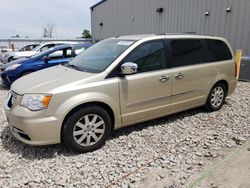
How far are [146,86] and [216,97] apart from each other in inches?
78.6

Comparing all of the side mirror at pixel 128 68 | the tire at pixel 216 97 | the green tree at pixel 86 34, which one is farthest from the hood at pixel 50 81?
the green tree at pixel 86 34

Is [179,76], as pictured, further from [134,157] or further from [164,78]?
[134,157]

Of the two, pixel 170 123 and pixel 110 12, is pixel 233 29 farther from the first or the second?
pixel 110 12

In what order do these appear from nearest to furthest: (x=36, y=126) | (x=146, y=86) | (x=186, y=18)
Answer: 1. (x=36, y=126)
2. (x=146, y=86)
3. (x=186, y=18)

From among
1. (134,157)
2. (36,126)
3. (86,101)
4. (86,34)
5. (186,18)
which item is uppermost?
(86,34)

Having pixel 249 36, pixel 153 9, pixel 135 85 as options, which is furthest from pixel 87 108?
pixel 153 9

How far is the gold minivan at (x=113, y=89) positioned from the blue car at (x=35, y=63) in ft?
10.8

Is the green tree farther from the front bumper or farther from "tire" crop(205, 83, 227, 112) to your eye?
the front bumper

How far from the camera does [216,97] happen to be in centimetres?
485

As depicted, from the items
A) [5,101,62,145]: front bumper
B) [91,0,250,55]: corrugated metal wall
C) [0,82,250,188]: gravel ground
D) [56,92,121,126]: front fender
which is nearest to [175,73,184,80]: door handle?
[0,82,250,188]: gravel ground

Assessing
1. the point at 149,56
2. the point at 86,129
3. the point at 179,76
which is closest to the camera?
the point at 86,129

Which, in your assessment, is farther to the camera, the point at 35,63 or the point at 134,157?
the point at 35,63

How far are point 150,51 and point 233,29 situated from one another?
6.72m

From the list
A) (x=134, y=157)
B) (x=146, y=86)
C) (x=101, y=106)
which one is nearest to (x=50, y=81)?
(x=101, y=106)
